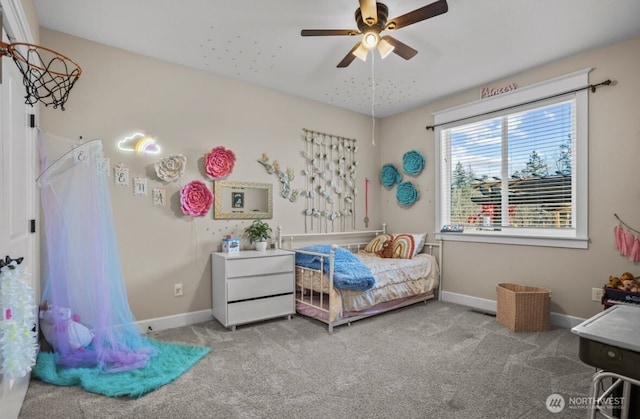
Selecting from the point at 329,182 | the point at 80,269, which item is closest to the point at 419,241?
the point at 329,182

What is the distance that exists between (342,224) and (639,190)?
2948 mm

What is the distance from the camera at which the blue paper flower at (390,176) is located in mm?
4594

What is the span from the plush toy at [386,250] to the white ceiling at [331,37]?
76.0 inches

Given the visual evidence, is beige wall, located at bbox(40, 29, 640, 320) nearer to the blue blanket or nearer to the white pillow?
A: the white pillow

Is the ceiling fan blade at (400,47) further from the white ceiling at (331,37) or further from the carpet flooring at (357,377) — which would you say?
the carpet flooring at (357,377)

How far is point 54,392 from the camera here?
1.96 m

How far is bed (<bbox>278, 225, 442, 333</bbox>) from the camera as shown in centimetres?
302

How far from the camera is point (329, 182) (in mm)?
4258

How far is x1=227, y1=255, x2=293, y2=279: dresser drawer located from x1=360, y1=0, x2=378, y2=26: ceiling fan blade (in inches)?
85.7

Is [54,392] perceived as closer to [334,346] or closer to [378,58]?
[334,346]

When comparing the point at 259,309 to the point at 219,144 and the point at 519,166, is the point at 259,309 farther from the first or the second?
the point at 519,166

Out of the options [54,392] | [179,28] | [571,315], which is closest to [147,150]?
[179,28]

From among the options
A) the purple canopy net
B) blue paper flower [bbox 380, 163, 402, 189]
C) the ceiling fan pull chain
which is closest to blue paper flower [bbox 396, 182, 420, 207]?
blue paper flower [bbox 380, 163, 402, 189]
